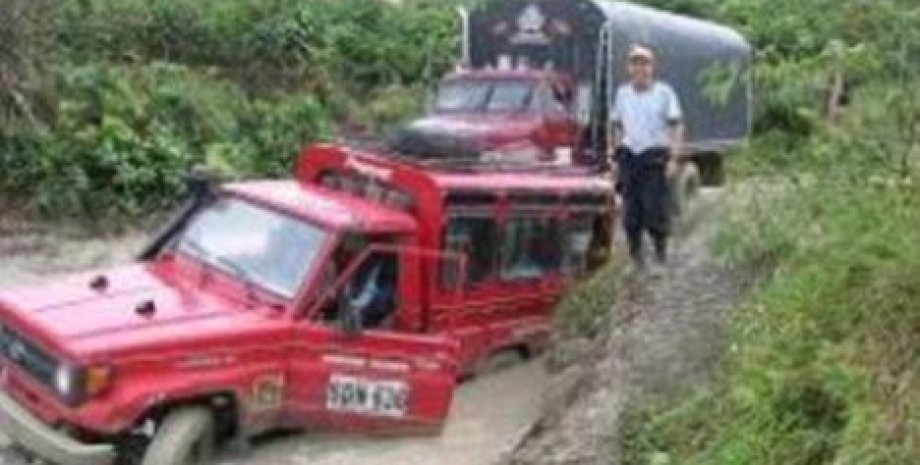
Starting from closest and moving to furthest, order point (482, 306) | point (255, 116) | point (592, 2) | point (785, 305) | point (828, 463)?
1. point (828, 463)
2. point (785, 305)
3. point (482, 306)
4. point (592, 2)
5. point (255, 116)

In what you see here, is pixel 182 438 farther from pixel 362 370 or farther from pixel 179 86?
pixel 179 86

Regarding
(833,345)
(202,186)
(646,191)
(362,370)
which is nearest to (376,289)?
(362,370)

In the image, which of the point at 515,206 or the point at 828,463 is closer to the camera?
the point at 828,463

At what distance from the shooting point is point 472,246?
43.7 ft

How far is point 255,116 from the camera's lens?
22828mm

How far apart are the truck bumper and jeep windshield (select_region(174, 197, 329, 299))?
1.71 m

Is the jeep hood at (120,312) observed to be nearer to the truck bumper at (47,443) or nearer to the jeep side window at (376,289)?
the truck bumper at (47,443)

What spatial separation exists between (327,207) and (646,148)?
9.27 ft

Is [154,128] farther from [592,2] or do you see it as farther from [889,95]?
[889,95]

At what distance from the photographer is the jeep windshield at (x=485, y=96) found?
20.1 meters

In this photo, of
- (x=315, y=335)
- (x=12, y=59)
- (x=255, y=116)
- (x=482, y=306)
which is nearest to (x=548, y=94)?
(x=255, y=116)

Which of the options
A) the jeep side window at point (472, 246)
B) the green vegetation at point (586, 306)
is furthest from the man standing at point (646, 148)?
the jeep side window at point (472, 246)

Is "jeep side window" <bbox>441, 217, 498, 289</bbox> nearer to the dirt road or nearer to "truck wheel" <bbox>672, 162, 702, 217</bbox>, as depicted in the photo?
the dirt road

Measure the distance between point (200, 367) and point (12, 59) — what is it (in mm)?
10455
